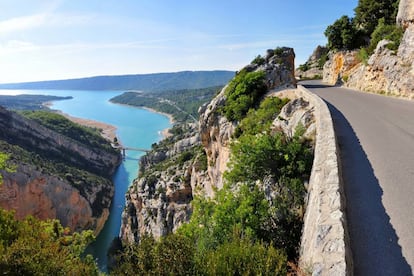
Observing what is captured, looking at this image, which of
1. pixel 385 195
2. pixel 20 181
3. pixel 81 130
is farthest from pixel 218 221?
pixel 81 130

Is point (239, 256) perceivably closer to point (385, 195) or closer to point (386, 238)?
point (386, 238)

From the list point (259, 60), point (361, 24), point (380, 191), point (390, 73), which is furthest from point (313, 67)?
point (380, 191)

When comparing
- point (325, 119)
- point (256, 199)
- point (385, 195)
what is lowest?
point (256, 199)

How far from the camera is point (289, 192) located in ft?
24.7

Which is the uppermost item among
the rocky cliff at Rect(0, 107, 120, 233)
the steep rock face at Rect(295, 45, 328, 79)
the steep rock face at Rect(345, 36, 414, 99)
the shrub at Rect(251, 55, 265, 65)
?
the steep rock face at Rect(295, 45, 328, 79)

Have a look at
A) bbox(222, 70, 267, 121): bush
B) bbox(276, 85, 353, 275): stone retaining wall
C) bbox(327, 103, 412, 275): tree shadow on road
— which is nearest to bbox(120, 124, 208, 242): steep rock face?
bbox(222, 70, 267, 121): bush

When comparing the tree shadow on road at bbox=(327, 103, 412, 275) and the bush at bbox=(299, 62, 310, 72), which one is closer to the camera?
the tree shadow on road at bbox=(327, 103, 412, 275)

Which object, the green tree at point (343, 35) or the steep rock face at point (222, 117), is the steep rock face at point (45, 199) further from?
the green tree at point (343, 35)

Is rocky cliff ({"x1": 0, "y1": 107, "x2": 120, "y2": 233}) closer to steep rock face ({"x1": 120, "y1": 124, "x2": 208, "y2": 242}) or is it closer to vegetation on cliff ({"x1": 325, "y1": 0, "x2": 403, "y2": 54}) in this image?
steep rock face ({"x1": 120, "y1": 124, "x2": 208, "y2": 242})

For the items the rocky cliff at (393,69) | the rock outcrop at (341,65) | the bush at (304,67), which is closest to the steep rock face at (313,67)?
the bush at (304,67)

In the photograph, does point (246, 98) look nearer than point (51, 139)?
Yes

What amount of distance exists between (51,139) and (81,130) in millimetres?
22882

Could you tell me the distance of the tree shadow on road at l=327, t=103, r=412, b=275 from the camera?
4.27 meters

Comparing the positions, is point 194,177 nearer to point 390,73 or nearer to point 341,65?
point 390,73
